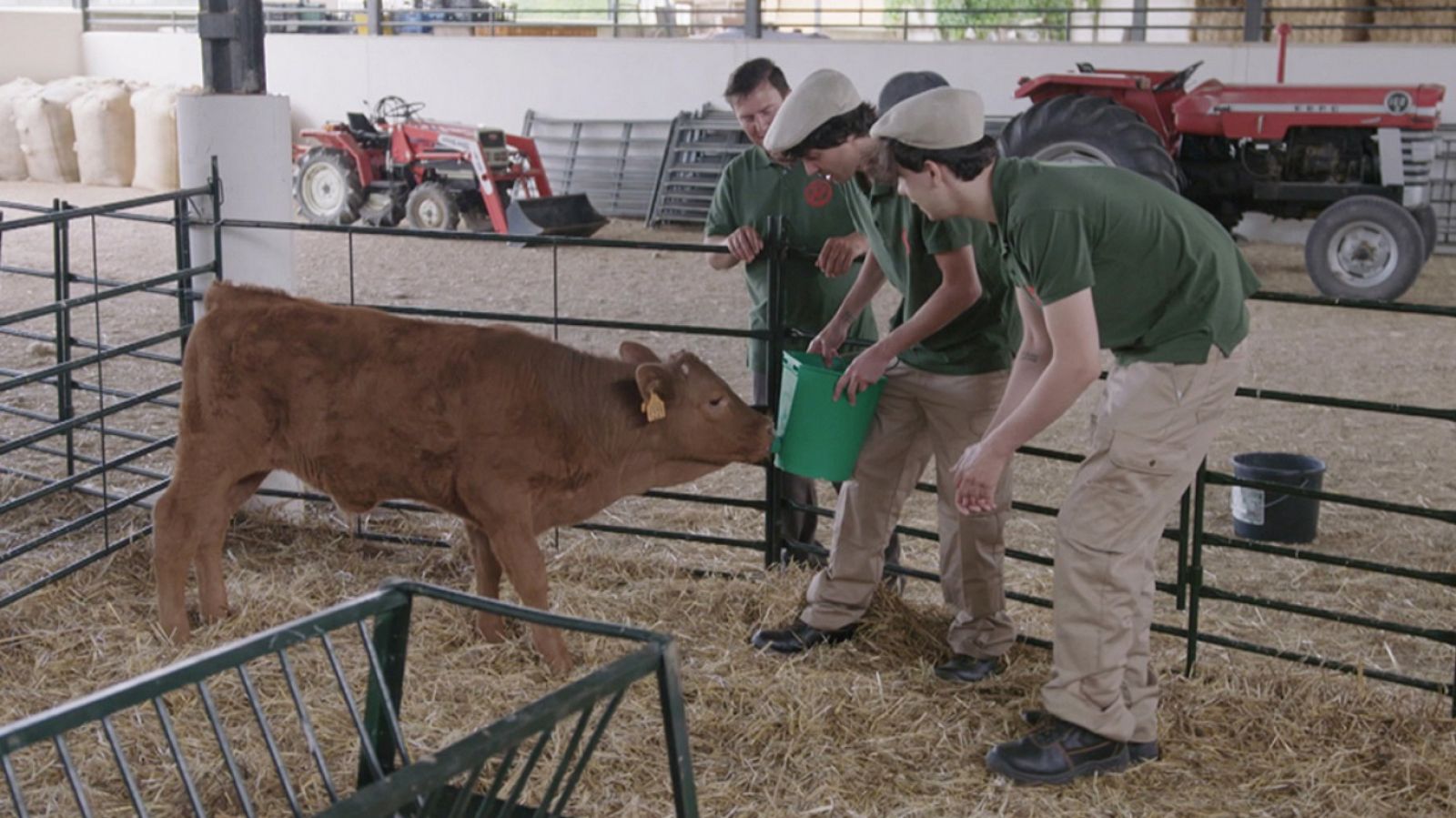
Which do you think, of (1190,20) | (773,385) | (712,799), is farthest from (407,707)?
(1190,20)

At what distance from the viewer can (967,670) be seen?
4547mm

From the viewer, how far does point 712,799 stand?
3797 millimetres

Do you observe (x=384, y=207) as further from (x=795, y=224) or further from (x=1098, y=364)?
(x=1098, y=364)

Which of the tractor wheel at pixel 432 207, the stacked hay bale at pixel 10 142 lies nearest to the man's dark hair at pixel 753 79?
the tractor wheel at pixel 432 207

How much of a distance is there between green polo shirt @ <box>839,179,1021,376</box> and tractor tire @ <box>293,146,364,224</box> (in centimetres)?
1172

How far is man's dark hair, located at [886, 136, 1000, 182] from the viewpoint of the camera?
3.46 m

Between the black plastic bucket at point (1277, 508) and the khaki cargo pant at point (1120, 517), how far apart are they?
8.38ft

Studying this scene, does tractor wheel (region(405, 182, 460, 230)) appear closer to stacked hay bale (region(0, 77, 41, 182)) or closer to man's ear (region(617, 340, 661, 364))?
stacked hay bale (region(0, 77, 41, 182))

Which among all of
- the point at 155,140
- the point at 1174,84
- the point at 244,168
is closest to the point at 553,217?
the point at 1174,84

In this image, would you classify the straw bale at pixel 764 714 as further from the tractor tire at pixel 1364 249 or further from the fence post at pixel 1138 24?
the fence post at pixel 1138 24

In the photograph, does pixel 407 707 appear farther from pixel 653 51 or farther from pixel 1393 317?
pixel 653 51

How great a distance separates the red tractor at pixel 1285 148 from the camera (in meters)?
11.8

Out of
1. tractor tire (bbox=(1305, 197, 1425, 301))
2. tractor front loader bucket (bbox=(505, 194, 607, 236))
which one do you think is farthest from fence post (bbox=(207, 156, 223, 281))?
tractor tire (bbox=(1305, 197, 1425, 301))

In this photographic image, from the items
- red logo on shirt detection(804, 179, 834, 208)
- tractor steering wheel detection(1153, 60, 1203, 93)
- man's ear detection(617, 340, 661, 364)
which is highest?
tractor steering wheel detection(1153, 60, 1203, 93)
